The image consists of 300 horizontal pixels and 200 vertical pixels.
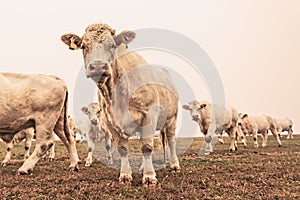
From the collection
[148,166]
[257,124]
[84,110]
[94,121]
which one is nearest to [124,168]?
[148,166]

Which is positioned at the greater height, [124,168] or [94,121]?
[94,121]

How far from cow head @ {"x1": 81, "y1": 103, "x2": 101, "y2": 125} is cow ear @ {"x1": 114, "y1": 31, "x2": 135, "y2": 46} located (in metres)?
6.24

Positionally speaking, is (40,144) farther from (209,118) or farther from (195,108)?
(209,118)

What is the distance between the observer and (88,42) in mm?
6465

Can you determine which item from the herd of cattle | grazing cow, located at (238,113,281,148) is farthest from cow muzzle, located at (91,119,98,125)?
grazing cow, located at (238,113,281,148)

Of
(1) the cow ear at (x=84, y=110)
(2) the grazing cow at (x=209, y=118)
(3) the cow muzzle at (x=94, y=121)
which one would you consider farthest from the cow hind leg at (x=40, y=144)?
(2) the grazing cow at (x=209, y=118)

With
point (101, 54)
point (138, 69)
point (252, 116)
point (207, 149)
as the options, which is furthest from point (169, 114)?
point (252, 116)

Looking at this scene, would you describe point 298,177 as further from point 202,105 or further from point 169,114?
point 202,105

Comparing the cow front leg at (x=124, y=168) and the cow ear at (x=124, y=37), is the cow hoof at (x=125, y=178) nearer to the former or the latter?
the cow front leg at (x=124, y=168)

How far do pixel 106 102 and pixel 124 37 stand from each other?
1493mm

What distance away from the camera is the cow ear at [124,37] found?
693 cm

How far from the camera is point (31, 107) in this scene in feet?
28.4

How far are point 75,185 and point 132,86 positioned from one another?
2.42 m

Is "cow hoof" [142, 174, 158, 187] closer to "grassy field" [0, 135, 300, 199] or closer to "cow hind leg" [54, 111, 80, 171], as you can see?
"grassy field" [0, 135, 300, 199]
